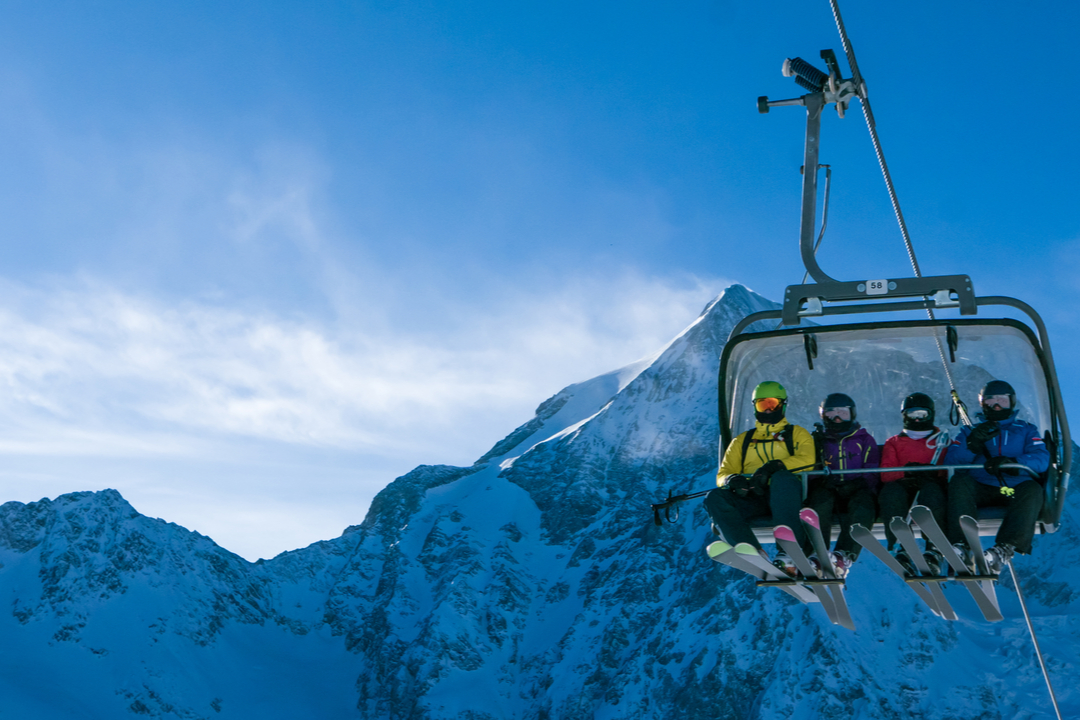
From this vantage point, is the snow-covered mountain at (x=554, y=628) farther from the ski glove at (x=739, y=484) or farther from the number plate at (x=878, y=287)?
the number plate at (x=878, y=287)

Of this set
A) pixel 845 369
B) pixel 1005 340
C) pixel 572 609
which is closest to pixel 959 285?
pixel 1005 340

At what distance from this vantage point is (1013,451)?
8.38m

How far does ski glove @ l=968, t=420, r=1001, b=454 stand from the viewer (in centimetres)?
825

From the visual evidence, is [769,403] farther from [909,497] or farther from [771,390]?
[909,497]

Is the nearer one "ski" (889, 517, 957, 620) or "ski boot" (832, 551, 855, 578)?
"ski" (889, 517, 957, 620)

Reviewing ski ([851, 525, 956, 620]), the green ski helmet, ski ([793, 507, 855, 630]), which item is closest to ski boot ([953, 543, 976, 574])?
ski ([851, 525, 956, 620])

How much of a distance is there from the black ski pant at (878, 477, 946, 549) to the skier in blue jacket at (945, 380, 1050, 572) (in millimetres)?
95

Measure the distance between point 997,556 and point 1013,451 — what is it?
2.99 ft

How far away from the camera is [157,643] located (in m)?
176

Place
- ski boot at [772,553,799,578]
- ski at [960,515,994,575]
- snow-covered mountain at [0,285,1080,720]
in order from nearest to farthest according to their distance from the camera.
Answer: ski at [960,515,994,575], ski boot at [772,553,799,578], snow-covered mountain at [0,285,1080,720]

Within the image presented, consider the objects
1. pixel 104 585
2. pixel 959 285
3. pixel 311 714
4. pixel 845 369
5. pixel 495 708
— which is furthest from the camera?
pixel 104 585

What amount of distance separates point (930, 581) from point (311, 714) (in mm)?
176166

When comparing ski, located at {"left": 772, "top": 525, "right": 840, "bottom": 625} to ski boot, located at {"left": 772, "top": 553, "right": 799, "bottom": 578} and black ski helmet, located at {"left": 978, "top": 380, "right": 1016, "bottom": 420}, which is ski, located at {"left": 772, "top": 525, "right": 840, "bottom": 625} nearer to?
ski boot, located at {"left": 772, "top": 553, "right": 799, "bottom": 578}

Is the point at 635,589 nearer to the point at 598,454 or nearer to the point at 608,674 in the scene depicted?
the point at 608,674
